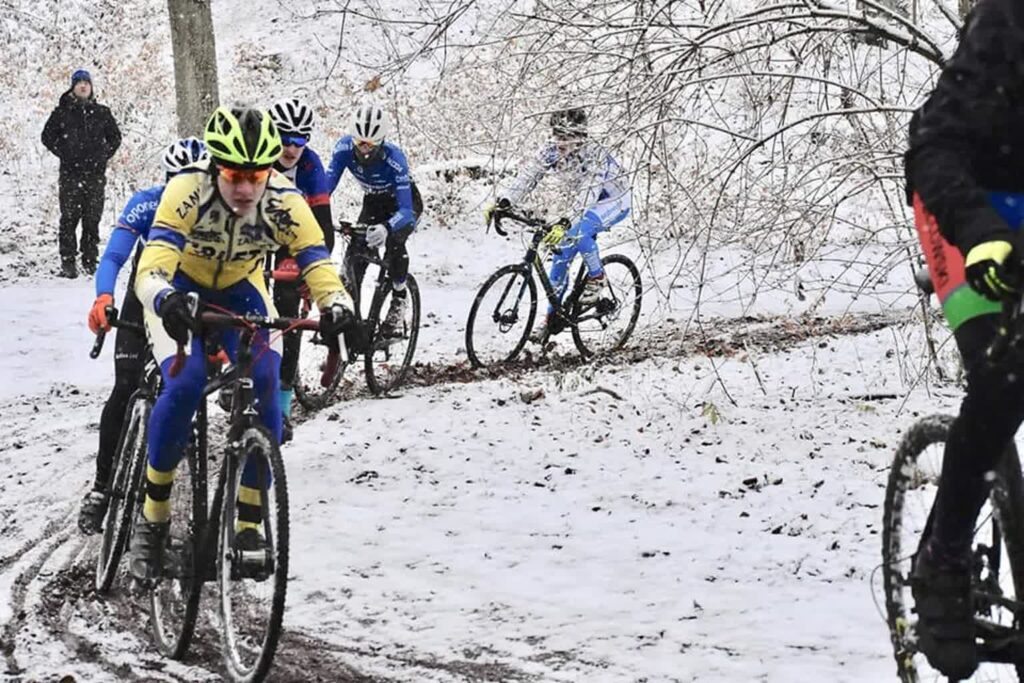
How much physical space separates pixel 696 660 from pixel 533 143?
4468 millimetres

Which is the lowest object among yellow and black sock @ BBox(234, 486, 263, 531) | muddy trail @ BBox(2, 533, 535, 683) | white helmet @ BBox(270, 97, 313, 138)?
muddy trail @ BBox(2, 533, 535, 683)

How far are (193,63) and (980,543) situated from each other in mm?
11144

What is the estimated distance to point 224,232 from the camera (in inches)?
219

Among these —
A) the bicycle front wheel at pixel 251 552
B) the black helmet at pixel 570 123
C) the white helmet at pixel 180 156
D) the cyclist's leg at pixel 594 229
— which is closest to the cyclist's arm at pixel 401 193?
the cyclist's leg at pixel 594 229

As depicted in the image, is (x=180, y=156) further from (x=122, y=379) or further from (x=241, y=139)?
(x=241, y=139)

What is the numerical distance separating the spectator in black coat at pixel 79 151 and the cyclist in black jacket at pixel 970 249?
13778mm

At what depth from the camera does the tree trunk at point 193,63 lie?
13195mm

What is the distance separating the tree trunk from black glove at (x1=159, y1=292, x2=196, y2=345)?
8.68 m

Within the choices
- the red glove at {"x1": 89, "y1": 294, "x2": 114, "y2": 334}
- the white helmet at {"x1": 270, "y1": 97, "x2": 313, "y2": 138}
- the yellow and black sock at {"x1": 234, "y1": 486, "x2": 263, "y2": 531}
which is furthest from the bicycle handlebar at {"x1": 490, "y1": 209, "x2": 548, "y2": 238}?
the yellow and black sock at {"x1": 234, "y1": 486, "x2": 263, "y2": 531}

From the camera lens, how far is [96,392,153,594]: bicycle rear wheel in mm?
6129

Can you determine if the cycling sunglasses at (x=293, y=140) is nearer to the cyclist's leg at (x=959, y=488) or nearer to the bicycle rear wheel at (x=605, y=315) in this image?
the bicycle rear wheel at (x=605, y=315)

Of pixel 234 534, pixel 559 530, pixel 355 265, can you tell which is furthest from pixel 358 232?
pixel 234 534

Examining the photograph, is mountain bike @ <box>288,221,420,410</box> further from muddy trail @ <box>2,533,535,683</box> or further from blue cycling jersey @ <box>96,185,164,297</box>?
muddy trail @ <box>2,533,535,683</box>

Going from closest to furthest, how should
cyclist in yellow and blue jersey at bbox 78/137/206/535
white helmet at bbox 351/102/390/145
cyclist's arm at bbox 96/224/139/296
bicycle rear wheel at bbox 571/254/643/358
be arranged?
1. cyclist's arm at bbox 96/224/139/296
2. cyclist in yellow and blue jersey at bbox 78/137/206/535
3. white helmet at bbox 351/102/390/145
4. bicycle rear wheel at bbox 571/254/643/358
